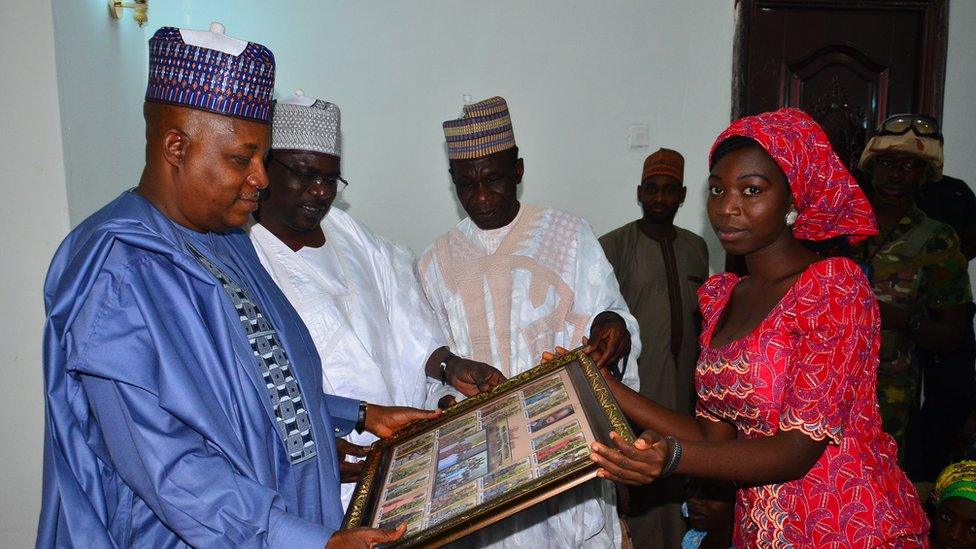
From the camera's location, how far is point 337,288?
318 centimetres

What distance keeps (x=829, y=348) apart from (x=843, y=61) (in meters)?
4.70

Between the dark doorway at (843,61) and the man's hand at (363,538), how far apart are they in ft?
15.8

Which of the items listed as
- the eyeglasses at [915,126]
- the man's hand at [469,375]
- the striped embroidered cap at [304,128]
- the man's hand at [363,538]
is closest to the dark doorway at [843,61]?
the eyeglasses at [915,126]

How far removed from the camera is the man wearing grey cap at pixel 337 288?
121 inches

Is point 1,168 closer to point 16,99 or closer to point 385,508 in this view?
point 16,99

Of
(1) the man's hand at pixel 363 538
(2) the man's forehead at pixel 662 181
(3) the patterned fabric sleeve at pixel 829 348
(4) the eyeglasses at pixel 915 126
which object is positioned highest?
(4) the eyeglasses at pixel 915 126

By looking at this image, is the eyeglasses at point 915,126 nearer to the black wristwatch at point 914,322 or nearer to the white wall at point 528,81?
the black wristwatch at point 914,322

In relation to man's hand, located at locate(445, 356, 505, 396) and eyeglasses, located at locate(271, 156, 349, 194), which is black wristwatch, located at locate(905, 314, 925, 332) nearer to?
man's hand, located at locate(445, 356, 505, 396)

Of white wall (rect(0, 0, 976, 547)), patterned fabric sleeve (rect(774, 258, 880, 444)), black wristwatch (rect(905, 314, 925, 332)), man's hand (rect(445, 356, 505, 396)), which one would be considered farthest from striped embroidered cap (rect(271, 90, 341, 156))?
black wristwatch (rect(905, 314, 925, 332))

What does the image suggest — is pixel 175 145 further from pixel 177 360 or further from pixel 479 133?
pixel 479 133

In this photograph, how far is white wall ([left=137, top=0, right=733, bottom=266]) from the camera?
548 centimetres

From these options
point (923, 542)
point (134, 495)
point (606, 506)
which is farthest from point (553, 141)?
point (134, 495)

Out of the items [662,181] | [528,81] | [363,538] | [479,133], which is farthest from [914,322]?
[363,538]

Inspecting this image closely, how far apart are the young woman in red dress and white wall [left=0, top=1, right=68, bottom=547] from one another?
8.07 ft
